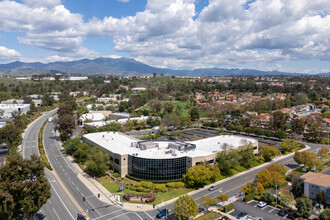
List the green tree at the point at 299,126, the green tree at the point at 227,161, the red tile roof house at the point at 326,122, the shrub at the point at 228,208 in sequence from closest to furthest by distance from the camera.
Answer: the shrub at the point at 228,208, the green tree at the point at 227,161, the green tree at the point at 299,126, the red tile roof house at the point at 326,122

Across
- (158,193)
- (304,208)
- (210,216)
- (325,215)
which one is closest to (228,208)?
(210,216)

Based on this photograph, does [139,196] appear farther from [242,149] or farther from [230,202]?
[242,149]

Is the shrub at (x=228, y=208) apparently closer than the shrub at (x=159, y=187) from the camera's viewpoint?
Yes

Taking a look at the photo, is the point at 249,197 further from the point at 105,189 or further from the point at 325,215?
the point at 105,189

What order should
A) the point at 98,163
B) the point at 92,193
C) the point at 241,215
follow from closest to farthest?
the point at 241,215
the point at 92,193
the point at 98,163

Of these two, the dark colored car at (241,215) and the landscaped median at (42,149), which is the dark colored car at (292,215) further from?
the landscaped median at (42,149)

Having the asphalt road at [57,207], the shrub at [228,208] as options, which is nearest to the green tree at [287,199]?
the shrub at [228,208]

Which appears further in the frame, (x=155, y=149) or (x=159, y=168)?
(x=155, y=149)
